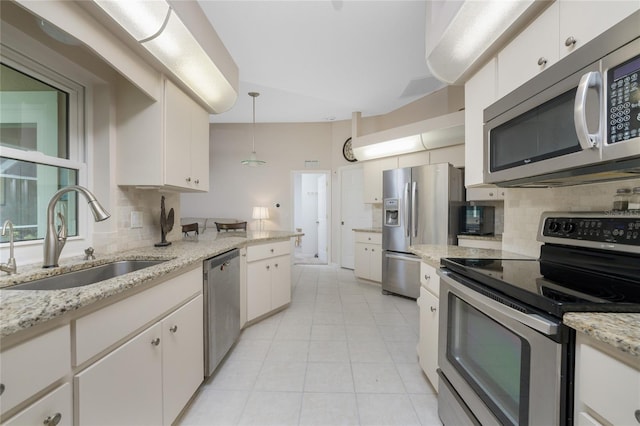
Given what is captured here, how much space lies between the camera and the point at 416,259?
3438mm

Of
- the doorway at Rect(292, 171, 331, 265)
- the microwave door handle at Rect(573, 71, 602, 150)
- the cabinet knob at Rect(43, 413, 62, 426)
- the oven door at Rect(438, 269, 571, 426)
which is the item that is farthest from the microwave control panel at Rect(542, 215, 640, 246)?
the doorway at Rect(292, 171, 331, 265)

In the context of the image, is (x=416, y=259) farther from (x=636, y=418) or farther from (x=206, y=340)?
(x=636, y=418)

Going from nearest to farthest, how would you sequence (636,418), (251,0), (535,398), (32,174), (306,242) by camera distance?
(636,418), (535,398), (32,174), (251,0), (306,242)

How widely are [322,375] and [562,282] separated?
155 cm

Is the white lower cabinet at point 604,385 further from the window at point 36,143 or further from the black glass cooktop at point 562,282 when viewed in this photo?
the window at point 36,143

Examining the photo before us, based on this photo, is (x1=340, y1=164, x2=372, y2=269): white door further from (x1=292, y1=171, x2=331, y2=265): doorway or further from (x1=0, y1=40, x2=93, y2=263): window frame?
(x1=0, y1=40, x2=93, y2=263): window frame

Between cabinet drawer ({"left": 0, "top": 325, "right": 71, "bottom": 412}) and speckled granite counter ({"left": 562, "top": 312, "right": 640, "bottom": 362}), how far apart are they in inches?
54.0

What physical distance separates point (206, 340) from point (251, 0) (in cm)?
260

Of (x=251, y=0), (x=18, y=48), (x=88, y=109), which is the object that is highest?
(x=251, y=0)

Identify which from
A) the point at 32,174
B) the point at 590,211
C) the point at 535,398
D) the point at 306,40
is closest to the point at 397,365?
the point at 535,398

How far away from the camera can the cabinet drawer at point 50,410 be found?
65 centimetres

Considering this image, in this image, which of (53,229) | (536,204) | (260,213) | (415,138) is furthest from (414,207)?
(53,229)

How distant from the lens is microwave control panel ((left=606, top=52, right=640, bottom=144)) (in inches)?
29.9

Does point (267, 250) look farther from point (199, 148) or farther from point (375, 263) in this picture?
point (375, 263)
